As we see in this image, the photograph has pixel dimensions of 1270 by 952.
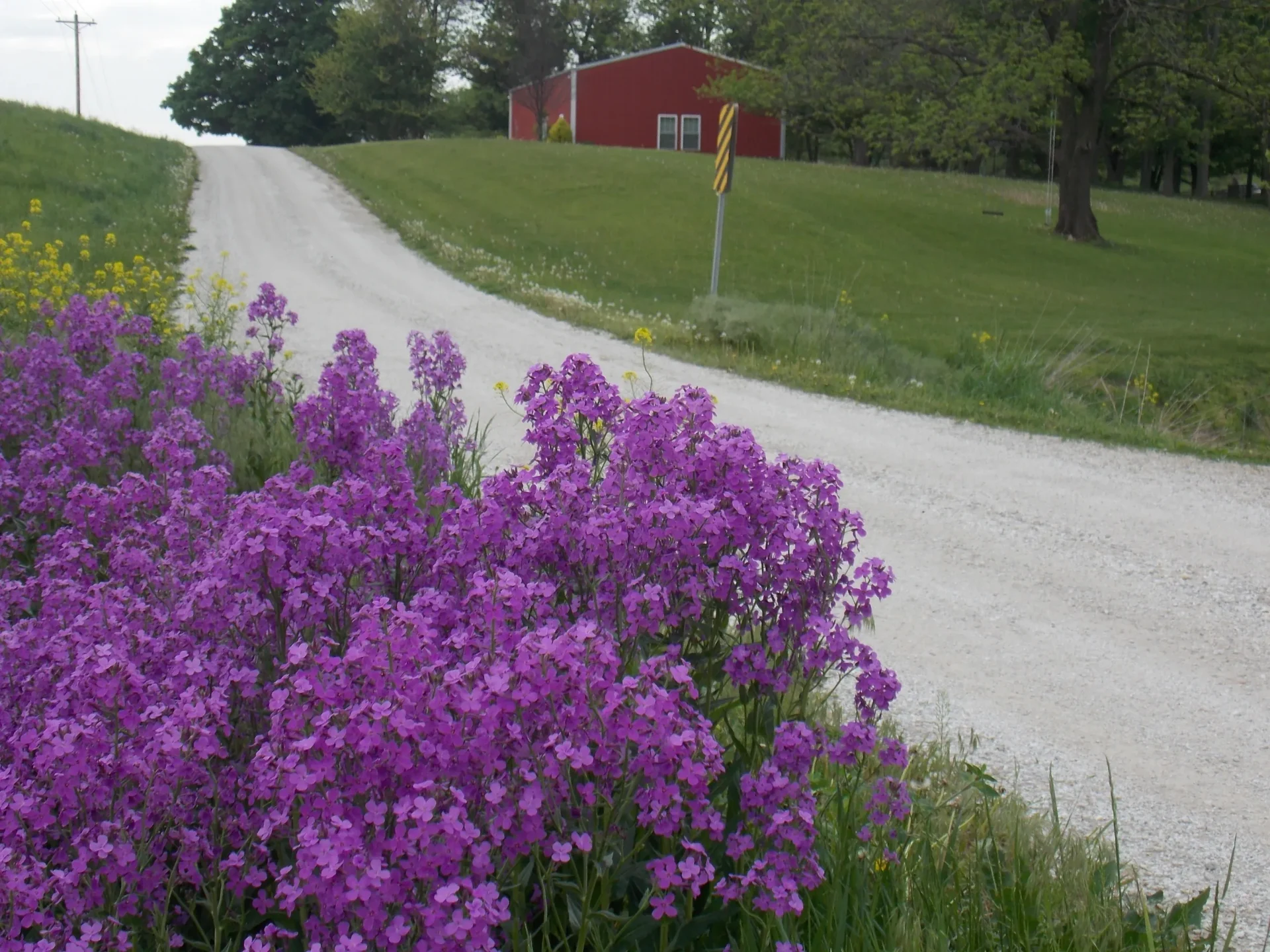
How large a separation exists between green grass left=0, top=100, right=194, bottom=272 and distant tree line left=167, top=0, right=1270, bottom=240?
52.1 feet

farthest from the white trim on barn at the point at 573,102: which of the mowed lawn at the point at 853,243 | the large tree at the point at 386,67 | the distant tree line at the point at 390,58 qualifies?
the large tree at the point at 386,67

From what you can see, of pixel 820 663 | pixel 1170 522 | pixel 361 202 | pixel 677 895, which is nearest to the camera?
pixel 677 895

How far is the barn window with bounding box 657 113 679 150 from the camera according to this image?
56.5 metres

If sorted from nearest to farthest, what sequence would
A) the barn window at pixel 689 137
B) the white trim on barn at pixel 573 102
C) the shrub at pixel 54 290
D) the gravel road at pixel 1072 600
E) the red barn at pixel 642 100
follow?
the gravel road at pixel 1072 600, the shrub at pixel 54 290, the white trim on barn at pixel 573 102, the red barn at pixel 642 100, the barn window at pixel 689 137

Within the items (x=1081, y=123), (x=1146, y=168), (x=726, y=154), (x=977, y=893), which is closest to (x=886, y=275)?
(x=1081, y=123)

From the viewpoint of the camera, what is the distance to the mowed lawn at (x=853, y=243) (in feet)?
78.9

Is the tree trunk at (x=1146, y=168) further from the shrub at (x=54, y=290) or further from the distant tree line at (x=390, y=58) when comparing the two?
the shrub at (x=54, y=290)

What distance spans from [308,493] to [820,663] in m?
1.36

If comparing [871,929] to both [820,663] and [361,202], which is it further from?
[361,202]

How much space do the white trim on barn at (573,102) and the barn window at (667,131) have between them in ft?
12.6

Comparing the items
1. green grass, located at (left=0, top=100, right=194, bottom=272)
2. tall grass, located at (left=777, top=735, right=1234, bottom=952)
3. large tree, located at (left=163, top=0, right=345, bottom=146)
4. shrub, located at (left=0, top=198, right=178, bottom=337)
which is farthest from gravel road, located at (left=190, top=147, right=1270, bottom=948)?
large tree, located at (left=163, top=0, right=345, bottom=146)

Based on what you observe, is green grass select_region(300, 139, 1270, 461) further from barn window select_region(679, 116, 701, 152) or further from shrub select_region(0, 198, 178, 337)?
barn window select_region(679, 116, 701, 152)

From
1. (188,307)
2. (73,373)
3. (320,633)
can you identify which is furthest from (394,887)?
(188,307)

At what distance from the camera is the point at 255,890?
2.73m
